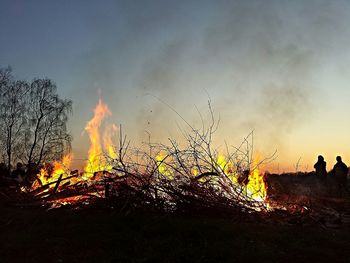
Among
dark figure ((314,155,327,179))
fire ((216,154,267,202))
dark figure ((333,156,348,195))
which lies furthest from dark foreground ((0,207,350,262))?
dark figure ((314,155,327,179))

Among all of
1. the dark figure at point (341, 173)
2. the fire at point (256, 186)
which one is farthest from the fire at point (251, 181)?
the dark figure at point (341, 173)

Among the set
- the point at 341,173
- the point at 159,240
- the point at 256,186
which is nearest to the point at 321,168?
the point at 341,173

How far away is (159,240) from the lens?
6.00 meters

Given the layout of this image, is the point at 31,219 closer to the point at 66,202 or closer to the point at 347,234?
the point at 66,202

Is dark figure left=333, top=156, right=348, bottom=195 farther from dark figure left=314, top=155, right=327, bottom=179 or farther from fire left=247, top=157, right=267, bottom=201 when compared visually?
fire left=247, top=157, right=267, bottom=201

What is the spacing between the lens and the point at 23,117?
28719mm

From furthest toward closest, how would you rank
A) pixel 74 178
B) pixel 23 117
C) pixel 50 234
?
pixel 23 117, pixel 74 178, pixel 50 234

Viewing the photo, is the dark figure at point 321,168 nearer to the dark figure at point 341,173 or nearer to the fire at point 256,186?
the dark figure at point 341,173

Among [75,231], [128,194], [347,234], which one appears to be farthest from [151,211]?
[347,234]

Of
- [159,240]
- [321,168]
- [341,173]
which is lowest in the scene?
[159,240]

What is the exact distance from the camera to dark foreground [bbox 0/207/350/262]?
17.8ft

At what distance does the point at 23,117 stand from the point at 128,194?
23.8 meters

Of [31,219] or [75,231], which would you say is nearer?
[75,231]

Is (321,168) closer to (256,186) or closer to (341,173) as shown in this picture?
(341,173)
